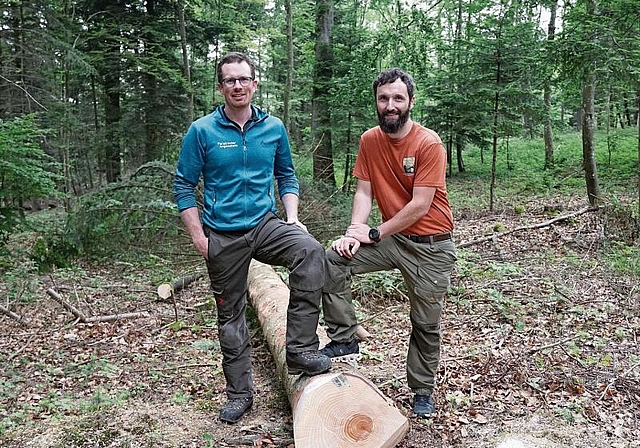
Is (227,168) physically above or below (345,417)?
above

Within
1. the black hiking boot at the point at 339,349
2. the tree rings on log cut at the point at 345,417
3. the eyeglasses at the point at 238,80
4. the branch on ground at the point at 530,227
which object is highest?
the eyeglasses at the point at 238,80

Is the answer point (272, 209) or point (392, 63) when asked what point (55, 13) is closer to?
point (392, 63)

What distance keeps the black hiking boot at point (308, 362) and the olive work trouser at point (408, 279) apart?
0.32 m

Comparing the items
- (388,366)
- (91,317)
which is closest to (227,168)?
(388,366)

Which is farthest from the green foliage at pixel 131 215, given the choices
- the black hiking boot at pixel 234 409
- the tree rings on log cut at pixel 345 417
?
the tree rings on log cut at pixel 345 417

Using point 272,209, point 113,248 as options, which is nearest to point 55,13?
point 113,248

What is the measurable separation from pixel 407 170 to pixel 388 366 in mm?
1943

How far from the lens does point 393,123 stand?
332 centimetres

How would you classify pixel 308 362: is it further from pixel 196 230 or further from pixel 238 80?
pixel 238 80

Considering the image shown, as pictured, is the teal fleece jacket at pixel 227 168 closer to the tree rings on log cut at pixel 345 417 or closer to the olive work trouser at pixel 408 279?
the olive work trouser at pixel 408 279

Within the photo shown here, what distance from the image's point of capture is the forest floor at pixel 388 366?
137 inches

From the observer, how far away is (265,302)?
4.91m

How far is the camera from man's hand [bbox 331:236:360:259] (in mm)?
3418

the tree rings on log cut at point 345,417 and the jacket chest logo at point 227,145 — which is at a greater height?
the jacket chest logo at point 227,145
